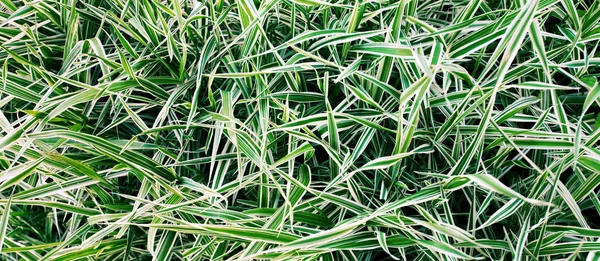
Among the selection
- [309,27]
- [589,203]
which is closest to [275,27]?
[309,27]

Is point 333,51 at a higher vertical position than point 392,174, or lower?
higher

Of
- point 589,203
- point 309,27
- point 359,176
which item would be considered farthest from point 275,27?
point 589,203

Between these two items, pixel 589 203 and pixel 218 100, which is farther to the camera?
pixel 218 100

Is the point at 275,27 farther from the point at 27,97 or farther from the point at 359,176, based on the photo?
the point at 27,97

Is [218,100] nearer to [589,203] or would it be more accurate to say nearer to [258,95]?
[258,95]

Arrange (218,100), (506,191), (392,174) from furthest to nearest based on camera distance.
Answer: (218,100)
(392,174)
(506,191)

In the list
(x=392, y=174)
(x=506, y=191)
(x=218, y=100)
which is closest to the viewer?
(x=506, y=191)
